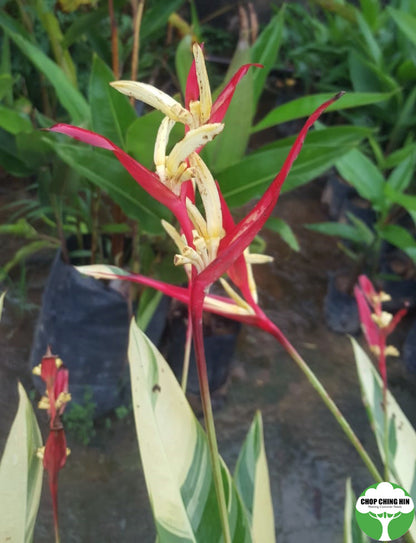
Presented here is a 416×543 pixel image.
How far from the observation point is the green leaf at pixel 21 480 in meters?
0.40

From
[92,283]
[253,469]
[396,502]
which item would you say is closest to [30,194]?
[92,283]

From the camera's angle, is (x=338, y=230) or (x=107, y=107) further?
(x=338, y=230)

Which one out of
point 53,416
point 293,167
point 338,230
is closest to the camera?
point 53,416

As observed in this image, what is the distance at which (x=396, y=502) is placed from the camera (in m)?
0.32

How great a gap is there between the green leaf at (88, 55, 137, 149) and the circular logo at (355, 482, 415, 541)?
616 millimetres

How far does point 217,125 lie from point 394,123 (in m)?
1.56

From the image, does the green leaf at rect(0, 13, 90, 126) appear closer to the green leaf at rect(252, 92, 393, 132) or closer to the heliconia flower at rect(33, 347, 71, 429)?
the green leaf at rect(252, 92, 393, 132)

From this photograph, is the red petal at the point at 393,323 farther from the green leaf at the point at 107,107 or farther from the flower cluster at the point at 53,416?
the green leaf at the point at 107,107

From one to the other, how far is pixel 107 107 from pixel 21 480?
0.55 m

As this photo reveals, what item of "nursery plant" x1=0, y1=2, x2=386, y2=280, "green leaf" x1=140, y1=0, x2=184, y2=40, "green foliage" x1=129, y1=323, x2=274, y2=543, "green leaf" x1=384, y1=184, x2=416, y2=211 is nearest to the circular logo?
"green foliage" x1=129, y1=323, x2=274, y2=543

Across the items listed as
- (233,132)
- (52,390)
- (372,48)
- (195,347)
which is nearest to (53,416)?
(52,390)

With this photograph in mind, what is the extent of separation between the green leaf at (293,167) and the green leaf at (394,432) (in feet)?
0.98

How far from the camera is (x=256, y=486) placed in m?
0.49

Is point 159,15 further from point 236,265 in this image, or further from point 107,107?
point 236,265
